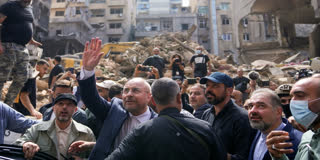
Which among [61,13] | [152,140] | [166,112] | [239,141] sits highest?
[61,13]

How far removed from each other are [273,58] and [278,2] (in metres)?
3.97

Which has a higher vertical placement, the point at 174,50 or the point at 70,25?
the point at 70,25

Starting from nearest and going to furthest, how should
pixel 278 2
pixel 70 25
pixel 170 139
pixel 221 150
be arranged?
pixel 170 139
pixel 221 150
pixel 278 2
pixel 70 25

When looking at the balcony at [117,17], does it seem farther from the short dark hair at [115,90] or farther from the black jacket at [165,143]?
the black jacket at [165,143]

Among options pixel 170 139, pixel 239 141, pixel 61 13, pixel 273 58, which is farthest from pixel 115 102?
pixel 61 13

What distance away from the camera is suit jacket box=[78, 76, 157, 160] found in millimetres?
3012

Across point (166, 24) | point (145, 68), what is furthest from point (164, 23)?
point (145, 68)

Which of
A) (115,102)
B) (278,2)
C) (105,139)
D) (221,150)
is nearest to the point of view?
(221,150)

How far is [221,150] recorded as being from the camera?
247 cm

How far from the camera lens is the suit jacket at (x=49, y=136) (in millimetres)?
3109

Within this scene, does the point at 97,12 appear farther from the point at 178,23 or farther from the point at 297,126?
the point at 297,126

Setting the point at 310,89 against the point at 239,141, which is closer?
the point at 310,89

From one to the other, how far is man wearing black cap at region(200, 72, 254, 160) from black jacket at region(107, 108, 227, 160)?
595 mm

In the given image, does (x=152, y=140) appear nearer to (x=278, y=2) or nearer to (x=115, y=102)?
(x=115, y=102)
